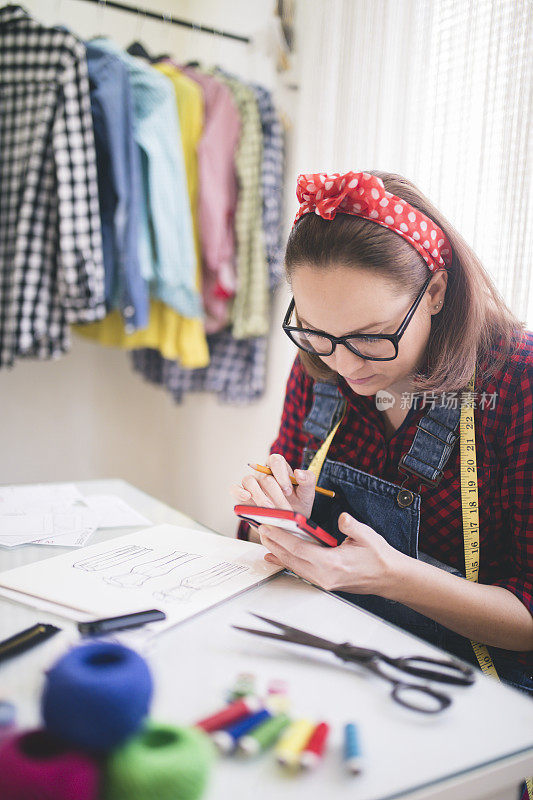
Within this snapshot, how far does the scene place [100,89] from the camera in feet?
5.90

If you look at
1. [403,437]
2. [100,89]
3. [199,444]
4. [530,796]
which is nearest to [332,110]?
[100,89]

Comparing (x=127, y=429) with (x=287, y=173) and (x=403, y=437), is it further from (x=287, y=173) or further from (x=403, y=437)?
(x=403, y=437)

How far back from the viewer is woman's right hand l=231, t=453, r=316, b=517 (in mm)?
934

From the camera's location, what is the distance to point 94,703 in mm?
425

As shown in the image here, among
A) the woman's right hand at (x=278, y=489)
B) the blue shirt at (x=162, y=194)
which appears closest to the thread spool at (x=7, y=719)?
the woman's right hand at (x=278, y=489)

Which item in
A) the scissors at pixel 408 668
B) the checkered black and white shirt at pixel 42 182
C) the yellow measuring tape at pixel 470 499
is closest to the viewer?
the scissors at pixel 408 668

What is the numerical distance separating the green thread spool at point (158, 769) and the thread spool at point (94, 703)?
0.05 feet

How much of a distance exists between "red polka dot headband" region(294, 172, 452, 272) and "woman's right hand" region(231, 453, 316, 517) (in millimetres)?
369

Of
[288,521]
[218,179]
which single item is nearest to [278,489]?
[288,521]

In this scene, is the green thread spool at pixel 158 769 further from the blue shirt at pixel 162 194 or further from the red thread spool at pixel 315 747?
the blue shirt at pixel 162 194

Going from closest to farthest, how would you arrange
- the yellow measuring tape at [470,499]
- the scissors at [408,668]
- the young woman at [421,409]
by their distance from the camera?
1. the scissors at [408,668]
2. the young woman at [421,409]
3. the yellow measuring tape at [470,499]

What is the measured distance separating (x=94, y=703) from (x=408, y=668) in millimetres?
344

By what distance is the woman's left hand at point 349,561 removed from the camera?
2.65ft

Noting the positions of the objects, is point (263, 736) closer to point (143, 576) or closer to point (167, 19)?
point (143, 576)
